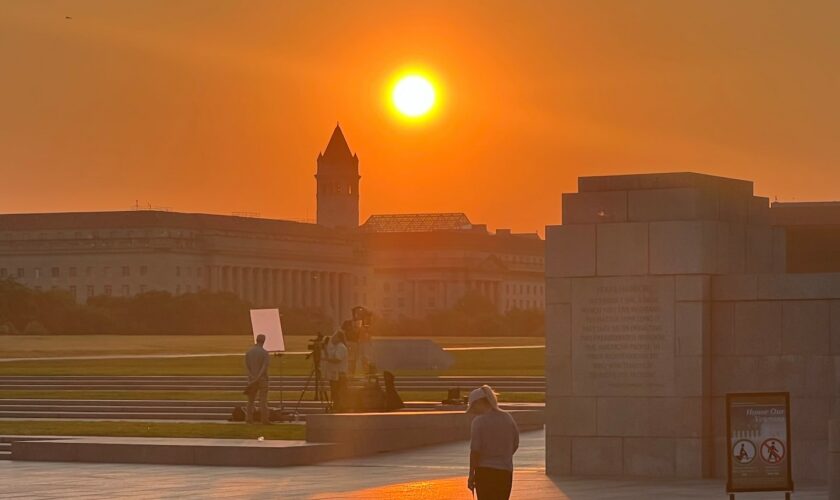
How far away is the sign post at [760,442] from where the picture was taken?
20.8 meters

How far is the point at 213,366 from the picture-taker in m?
72.8

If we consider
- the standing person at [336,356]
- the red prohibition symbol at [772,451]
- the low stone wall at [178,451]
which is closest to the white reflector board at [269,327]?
the standing person at [336,356]

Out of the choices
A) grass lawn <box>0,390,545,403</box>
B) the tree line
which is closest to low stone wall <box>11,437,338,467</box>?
grass lawn <box>0,390,545,403</box>

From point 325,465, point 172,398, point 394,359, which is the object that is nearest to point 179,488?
point 325,465

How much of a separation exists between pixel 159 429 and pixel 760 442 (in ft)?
66.2

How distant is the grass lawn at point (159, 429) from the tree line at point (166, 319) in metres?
93.7

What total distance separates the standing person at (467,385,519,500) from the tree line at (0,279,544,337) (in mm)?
116199

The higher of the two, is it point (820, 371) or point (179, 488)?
point (820, 371)

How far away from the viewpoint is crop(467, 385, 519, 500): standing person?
61.2ft

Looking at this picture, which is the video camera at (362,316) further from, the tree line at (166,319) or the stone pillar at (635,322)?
the tree line at (166,319)

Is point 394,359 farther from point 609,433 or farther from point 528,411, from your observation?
point 609,433

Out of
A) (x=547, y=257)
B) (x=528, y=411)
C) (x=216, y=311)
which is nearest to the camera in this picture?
(x=547, y=257)

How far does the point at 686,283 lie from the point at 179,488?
7.94 m

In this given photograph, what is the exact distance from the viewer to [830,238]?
125ft
